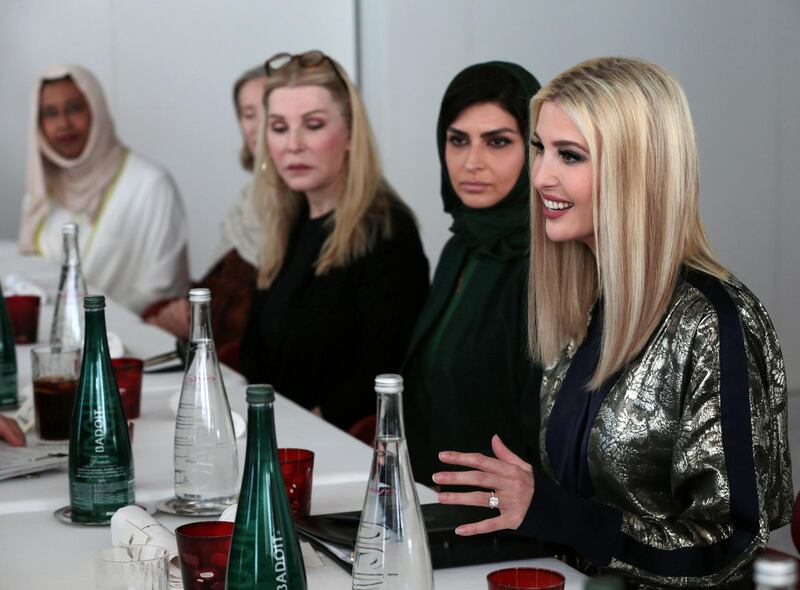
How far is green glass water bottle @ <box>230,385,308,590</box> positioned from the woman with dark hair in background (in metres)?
2.58

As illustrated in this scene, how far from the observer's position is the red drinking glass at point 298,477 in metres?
1.36

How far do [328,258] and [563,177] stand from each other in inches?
49.8

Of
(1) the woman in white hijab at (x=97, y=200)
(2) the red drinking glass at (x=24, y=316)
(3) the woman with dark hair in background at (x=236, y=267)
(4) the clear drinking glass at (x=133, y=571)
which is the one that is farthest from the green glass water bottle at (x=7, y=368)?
(1) the woman in white hijab at (x=97, y=200)

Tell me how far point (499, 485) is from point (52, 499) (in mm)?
596

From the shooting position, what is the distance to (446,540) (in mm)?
1304

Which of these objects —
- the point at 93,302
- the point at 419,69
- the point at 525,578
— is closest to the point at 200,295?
the point at 93,302

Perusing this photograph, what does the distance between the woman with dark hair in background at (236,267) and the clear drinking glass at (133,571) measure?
254 cm

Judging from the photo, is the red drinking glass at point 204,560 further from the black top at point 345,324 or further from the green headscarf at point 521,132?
the black top at point 345,324

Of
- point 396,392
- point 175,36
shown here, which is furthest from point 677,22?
point 175,36

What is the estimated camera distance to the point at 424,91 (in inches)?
191

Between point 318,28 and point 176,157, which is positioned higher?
point 318,28

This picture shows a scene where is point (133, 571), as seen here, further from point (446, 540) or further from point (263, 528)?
point (446, 540)

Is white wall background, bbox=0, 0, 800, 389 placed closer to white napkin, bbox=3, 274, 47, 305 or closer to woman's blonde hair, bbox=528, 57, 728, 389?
white napkin, bbox=3, 274, 47, 305

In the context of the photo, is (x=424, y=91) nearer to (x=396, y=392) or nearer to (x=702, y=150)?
(x=702, y=150)
